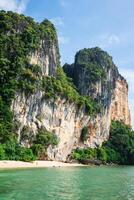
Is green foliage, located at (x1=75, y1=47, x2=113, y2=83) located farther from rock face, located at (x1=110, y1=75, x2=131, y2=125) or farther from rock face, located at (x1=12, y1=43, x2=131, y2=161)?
rock face, located at (x1=110, y1=75, x2=131, y2=125)

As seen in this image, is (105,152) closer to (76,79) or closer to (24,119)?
(76,79)

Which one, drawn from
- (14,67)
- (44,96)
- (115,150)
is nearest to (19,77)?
(14,67)

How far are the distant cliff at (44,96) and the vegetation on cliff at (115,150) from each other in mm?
1766

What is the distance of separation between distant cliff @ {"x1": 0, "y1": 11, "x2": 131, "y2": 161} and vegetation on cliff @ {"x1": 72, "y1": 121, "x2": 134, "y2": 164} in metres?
1.77

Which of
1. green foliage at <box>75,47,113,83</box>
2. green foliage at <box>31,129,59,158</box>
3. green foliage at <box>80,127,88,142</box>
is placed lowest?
green foliage at <box>31,129,59,158</box>

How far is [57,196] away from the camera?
21.8 meters

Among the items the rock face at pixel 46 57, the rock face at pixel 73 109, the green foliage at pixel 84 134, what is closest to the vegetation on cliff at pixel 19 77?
the rock face at pixel 46 57

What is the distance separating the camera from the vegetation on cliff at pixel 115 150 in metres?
75.9

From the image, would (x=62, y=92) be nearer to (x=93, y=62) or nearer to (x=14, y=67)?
(x=14, y=67)

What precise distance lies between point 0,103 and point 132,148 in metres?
36.5

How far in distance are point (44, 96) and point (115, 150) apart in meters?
26.3

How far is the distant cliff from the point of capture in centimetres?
5866

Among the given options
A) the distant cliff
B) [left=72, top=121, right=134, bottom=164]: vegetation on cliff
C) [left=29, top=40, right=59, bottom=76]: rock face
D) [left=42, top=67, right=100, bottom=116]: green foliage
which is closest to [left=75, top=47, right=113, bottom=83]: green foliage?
the distant cliff

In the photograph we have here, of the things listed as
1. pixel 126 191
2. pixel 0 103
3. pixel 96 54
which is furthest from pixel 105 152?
Answer: pixel 126 191
